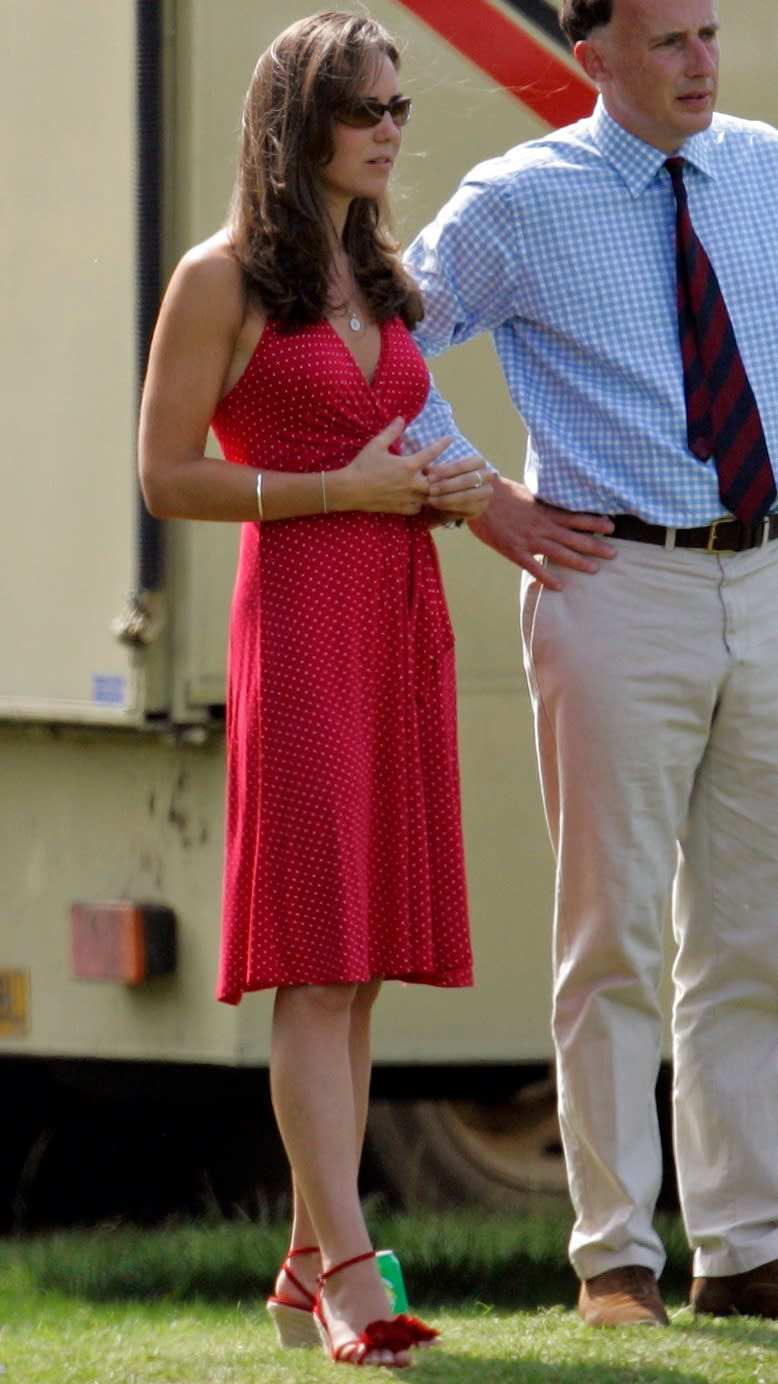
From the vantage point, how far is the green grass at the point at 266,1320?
3.15 meters

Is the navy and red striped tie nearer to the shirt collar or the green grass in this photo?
the shirt collar

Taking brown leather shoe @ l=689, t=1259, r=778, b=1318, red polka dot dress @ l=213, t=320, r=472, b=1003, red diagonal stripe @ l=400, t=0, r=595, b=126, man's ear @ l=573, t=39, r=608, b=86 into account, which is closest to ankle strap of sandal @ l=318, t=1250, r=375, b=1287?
red polka dot dress @ l=213, t=320, r=472, b=1003

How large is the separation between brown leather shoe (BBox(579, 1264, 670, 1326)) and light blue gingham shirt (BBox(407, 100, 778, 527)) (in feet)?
3.60

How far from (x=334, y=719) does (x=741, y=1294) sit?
1.15 metres

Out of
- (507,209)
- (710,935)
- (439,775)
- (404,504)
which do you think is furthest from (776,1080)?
(507,209)

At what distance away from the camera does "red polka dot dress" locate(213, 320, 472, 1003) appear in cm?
311

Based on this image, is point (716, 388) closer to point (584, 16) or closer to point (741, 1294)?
point (584, 16)

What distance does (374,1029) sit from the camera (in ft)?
→ 14.1

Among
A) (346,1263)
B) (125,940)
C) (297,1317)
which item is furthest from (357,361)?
(125,940)

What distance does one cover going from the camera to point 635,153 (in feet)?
11.5

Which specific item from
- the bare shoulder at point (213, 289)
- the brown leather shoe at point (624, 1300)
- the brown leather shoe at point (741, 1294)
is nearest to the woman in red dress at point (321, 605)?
the bare shoulder at point (213, 289)

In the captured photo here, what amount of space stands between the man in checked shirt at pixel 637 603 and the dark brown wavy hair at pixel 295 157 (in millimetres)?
388

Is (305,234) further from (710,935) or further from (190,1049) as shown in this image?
(190,1049)

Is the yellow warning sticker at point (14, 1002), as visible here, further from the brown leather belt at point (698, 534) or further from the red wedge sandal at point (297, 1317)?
the brown leather belt at point (698, 534)
